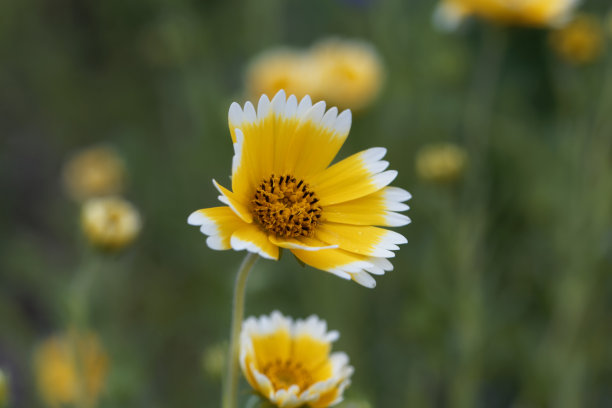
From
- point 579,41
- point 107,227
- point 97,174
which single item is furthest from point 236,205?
point 579,41

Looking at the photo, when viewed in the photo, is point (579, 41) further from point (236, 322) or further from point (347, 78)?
point (236, 322)

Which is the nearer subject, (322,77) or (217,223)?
(217,223)

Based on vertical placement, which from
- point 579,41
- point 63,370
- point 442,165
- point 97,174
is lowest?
point 63,370

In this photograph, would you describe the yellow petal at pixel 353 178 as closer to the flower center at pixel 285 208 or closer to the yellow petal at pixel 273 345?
the flower center at pixel 285 208

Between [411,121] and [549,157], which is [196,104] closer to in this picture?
[411,121]

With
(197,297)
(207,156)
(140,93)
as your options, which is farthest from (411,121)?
(140,93)

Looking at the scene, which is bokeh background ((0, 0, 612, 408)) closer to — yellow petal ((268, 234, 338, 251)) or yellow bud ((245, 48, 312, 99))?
yellow bud ((245, 48, 312, 99))

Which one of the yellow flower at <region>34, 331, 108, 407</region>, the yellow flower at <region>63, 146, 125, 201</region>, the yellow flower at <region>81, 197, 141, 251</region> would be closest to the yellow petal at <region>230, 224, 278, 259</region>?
the yellow flower at <region>81, 197, 141, 251</region>
